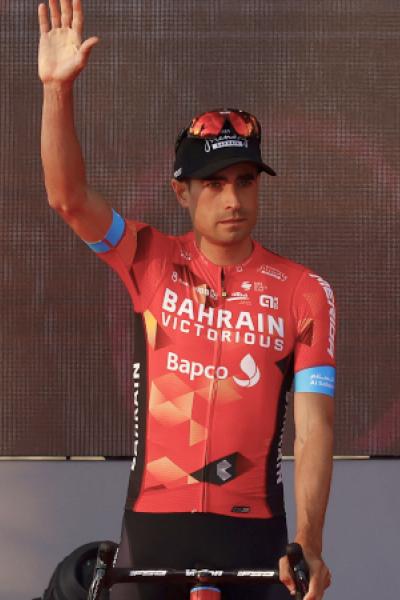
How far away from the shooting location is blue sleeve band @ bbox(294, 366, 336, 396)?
2.46 m

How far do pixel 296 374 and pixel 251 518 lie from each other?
324 mm

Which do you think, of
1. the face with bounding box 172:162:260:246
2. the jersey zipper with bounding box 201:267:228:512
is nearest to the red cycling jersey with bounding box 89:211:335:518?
the jersey zipper with bounding box 201:267:228:512

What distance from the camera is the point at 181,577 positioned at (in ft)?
7.11

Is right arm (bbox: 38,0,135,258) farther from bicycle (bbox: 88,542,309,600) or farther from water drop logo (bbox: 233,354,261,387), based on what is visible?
bicycle (bbox: 88,542,309,600)

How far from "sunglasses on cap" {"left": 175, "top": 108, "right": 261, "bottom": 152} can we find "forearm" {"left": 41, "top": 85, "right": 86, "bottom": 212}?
31cm

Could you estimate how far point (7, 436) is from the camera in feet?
14.4

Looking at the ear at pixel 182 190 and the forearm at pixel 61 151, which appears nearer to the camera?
the forearm at pixel 61 151

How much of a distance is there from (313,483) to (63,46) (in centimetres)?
105

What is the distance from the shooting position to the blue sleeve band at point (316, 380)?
246cm

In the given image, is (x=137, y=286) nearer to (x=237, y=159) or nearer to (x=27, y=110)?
(x=237, y=159)

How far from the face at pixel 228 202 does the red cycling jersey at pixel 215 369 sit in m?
0.11

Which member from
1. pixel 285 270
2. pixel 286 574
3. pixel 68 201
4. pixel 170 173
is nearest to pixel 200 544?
pixel 286 574

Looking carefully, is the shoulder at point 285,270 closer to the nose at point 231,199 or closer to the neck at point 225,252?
the neck at point 225,252

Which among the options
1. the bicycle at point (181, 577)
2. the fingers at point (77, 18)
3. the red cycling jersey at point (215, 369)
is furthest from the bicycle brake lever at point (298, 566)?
the fingers at point (77, 18)
